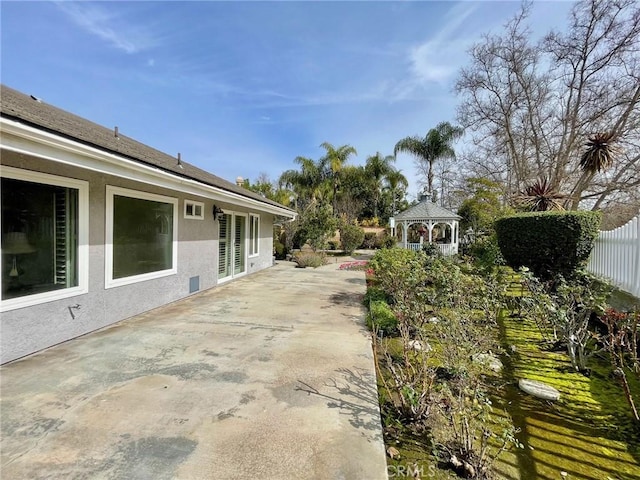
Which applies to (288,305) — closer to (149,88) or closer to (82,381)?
(82,381)

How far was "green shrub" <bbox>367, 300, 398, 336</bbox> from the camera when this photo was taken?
5766 mm

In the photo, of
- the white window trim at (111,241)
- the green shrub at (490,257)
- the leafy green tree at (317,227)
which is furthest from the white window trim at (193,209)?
the leafy green tree at (317,227)

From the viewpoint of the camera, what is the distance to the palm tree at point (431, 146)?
102 ft

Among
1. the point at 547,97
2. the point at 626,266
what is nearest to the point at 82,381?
the point at 626,266

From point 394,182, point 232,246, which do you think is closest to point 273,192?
point 394,182

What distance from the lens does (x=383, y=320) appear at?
5957 mm

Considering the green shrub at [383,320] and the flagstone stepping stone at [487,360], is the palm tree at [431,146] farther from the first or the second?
the flagstone stepping stone at [487,360]

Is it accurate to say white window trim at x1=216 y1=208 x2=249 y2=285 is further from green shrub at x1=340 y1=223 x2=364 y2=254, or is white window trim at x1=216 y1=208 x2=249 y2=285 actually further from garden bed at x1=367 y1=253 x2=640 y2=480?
green shrub at x1=340 y1=223 x2=364 y2=254

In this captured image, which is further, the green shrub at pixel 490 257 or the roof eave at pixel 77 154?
the green shrub at pixel 490 257

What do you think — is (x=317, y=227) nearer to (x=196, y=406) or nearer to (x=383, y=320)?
(x=383, y=320)

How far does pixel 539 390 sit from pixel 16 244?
24.1 ft

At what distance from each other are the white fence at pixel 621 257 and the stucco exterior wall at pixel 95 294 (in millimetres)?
9538

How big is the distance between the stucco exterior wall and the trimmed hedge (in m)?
9.33

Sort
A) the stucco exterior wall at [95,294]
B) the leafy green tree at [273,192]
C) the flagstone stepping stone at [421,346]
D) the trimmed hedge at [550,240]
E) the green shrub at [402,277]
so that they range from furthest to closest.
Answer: the leafy green tree at [273,192] → the trimmed hedge at [550,240] → the green shrub at [402,277] → the stucco exterior wall at [95,294] → the flagstone stepping stone at [421,346]
